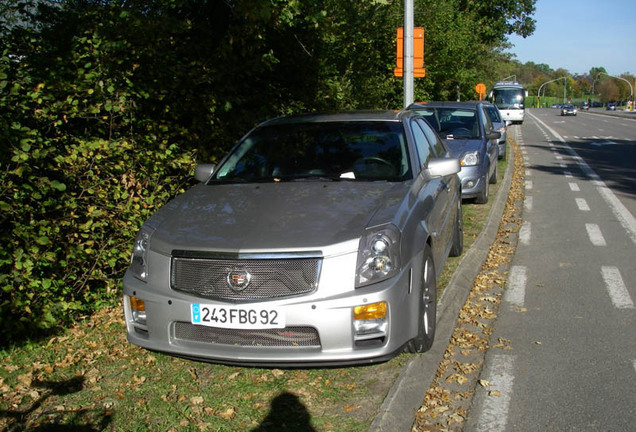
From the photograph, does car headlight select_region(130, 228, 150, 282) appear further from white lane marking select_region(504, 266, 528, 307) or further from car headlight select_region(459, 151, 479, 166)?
car headlight select_region(459, 151, 479, 166)

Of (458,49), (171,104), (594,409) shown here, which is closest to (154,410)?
(594,409)

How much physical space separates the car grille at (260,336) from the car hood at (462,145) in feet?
24.4

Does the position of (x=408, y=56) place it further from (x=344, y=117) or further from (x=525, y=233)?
(x=344, y=117)

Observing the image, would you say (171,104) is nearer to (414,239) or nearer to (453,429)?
(414,239)

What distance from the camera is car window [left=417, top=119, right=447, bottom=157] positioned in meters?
6.51

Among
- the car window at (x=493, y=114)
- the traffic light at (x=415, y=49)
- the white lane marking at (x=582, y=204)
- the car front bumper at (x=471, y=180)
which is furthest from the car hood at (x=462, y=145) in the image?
the car window at (x=493, y=114)

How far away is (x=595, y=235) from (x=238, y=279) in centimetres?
659

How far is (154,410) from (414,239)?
1906mm

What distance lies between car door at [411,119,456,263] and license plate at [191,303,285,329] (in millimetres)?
1658

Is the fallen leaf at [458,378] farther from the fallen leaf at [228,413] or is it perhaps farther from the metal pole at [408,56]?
the metal pole at [408,56]

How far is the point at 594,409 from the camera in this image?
12.4 ft

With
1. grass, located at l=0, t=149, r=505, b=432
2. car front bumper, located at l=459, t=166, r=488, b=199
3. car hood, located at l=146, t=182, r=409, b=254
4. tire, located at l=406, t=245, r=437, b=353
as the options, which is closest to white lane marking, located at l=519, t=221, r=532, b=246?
car front bumper, located at l=459, t=166, r=488, b=199

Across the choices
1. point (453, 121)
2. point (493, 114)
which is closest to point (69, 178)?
point (453, 121)

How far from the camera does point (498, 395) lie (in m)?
4.02
